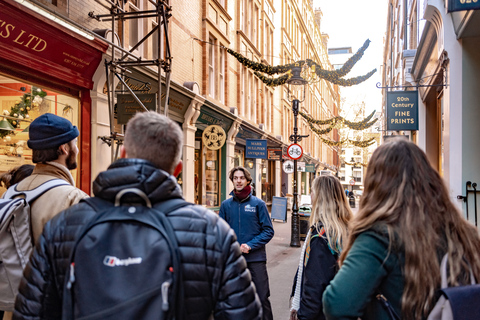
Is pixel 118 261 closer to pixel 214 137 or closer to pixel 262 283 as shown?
pixel 262 283

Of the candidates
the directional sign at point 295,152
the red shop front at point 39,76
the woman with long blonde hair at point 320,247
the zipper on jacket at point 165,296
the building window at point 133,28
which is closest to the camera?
the zipper on jacket at point 165,296

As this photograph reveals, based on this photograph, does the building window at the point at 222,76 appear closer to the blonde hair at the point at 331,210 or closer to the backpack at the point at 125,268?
the blonde hair at the point at 331,210

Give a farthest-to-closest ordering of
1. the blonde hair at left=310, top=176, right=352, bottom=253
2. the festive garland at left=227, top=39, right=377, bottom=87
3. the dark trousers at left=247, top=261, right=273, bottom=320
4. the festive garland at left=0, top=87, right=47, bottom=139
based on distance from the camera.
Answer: the festive garland at left=227, top=39, right=377, bottom=87 → the festive garland at left=0, top=87, right=47, bottom=139 → the dark trousers at left=247, top=261, right=273, bottom=320 → the blonde hair at left=310, top=176, right=352, bottom=253

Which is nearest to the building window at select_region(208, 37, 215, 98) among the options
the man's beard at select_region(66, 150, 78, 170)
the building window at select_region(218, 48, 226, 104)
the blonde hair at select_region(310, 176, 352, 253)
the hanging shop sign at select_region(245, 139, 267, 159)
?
A: the building window at select_region(218, 48, 226, 104)

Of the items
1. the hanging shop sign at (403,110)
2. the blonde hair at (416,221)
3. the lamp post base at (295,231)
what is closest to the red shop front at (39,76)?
the blonde hair at (416,221)

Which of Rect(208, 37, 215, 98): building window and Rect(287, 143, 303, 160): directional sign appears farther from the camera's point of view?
Rect(208, 37, 215, 98): building window

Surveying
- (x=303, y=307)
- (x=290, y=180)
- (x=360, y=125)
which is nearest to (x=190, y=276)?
(x=303, y=307)

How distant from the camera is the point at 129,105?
834cm

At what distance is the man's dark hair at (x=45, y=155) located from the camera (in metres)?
2.61

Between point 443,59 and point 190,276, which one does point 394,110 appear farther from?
point 190,276

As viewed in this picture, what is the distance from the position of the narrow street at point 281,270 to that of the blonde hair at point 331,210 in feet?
9.44

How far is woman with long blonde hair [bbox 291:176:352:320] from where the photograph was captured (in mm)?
3156

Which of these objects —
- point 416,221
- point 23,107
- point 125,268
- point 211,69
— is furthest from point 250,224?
point 211,69

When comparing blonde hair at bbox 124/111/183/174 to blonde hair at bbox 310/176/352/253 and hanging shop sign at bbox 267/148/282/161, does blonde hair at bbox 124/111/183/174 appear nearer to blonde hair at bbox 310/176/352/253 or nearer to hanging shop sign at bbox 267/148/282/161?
blonde hair at bbox 310/176/352/253
